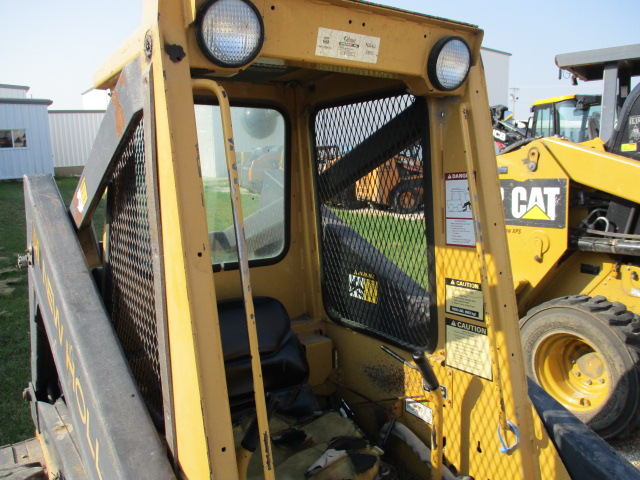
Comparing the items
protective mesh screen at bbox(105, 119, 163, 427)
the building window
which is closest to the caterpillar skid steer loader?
protective mesh screen at bbox(105, 119, 163, 427)

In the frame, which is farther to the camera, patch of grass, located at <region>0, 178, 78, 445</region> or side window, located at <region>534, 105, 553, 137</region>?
side window, located at <region>534, 105, 553, 137</region>

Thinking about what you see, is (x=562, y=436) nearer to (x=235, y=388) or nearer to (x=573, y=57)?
(x=235, y=388)

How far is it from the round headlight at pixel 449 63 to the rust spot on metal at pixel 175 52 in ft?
2.51

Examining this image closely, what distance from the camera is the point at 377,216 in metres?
2.35

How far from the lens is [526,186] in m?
4.28

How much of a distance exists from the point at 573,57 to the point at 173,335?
14.9 feet

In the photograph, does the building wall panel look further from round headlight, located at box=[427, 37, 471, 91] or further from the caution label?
round headlight, located at box=[427, 37, 471, 91]

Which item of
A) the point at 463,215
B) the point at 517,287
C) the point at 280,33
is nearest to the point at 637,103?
the point at 517,287

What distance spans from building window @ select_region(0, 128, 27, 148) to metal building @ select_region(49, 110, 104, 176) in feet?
14.3

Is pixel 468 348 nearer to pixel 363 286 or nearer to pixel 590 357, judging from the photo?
pixel 363 286

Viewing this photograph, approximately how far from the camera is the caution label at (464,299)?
1883 millimetres

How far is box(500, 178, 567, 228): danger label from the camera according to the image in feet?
13.3

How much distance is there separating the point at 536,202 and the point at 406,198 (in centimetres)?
246

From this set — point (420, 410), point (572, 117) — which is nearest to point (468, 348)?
point (420, 410)
